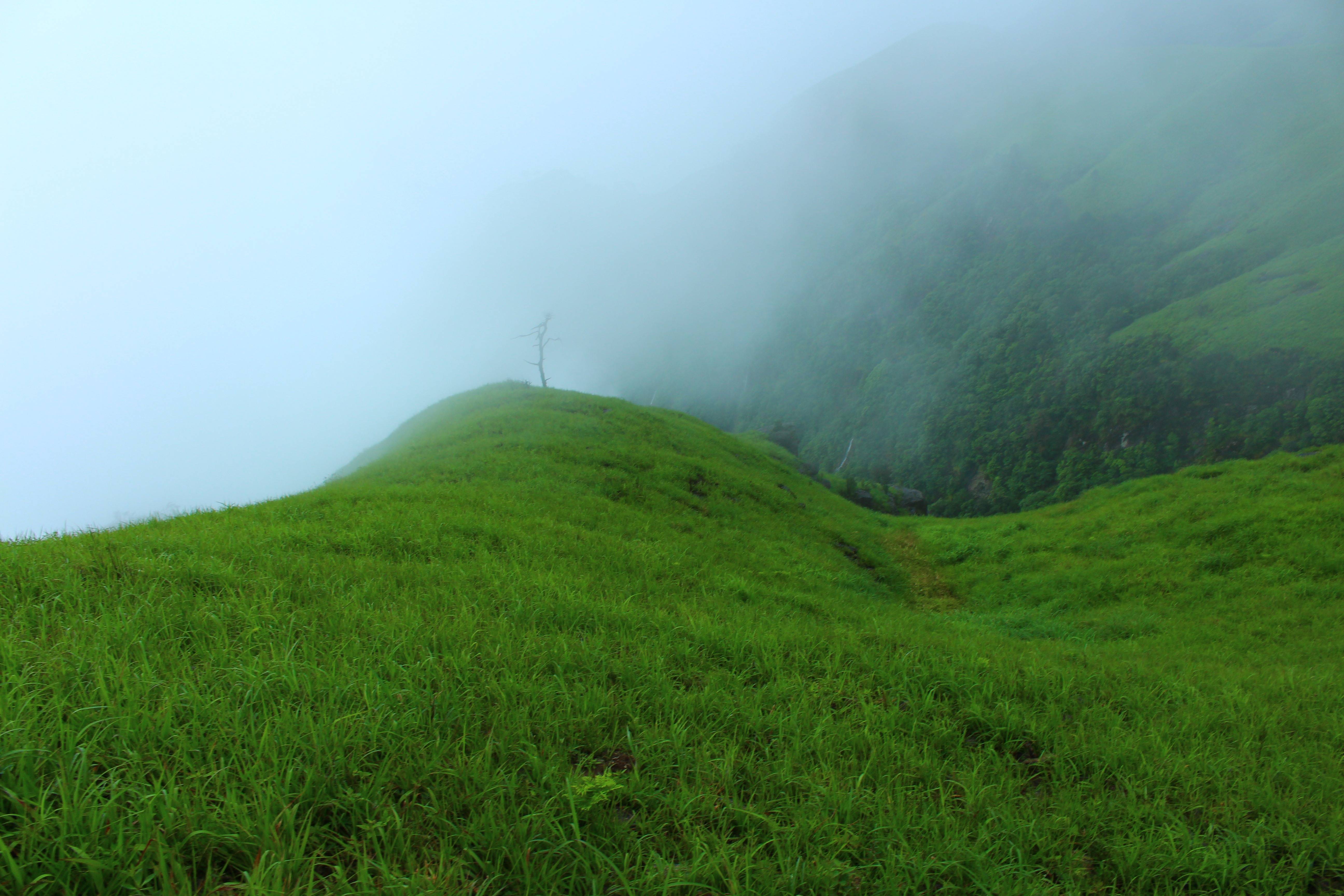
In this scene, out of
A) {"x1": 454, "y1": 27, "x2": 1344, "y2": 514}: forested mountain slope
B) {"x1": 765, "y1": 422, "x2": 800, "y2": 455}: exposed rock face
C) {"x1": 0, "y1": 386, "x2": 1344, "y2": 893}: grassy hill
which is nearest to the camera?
{"x1": 0, "y1": 386, "x2": 1344, "y2": 893}: grassy hill

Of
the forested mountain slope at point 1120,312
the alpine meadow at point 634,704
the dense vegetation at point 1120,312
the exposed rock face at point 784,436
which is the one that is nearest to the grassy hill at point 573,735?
the alpine meadow at point 634,704

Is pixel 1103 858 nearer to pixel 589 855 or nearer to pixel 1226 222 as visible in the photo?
pixel 589 855

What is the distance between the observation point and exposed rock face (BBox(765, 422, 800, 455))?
64250mm

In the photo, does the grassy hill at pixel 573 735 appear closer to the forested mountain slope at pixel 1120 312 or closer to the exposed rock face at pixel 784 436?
the exposed rock face at pixel 784 436

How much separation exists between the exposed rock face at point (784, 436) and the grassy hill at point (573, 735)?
55.6 m

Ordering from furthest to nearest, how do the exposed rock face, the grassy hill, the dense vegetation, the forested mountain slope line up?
1. the forested mountain slope
2. the dense vegetation
3. the exposed rock face
4. the grassy hill

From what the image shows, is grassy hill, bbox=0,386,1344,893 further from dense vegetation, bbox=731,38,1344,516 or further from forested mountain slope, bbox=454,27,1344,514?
dense vegetation, bbox=731,38,1344,516

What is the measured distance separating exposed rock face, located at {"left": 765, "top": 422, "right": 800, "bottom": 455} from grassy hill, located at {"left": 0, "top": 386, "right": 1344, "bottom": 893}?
55.6 metres

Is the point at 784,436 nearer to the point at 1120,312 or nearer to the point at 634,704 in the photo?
the point at 634,704

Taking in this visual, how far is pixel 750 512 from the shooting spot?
17.6 meters

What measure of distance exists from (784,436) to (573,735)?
6323 cm

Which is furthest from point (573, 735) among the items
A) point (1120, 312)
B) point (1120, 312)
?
point (1120, 312)

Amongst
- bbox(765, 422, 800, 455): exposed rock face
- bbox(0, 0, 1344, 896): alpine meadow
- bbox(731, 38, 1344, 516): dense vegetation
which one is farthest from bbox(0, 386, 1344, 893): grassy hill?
bbox(731, 38, 1344, 516): dense vegetation

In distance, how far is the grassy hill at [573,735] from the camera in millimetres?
Result: 2457
